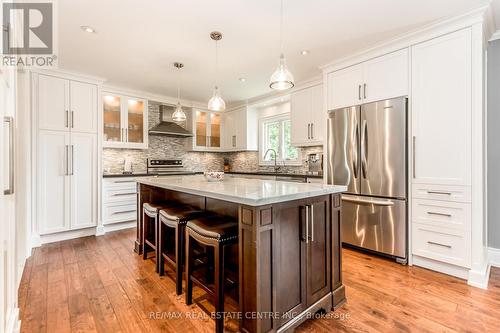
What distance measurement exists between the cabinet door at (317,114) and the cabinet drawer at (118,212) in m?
3.44

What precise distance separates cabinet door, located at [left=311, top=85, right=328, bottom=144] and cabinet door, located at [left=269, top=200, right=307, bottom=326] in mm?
2591

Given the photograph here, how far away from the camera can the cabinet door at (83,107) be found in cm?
377

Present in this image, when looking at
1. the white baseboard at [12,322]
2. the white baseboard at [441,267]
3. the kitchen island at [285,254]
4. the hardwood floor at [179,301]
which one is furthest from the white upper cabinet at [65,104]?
the white baseboard at [441,267]

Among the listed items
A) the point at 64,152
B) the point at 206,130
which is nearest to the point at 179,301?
the point at 64,152

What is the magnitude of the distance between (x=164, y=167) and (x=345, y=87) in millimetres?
3935

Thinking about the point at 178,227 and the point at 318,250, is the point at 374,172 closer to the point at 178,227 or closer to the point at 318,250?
the point at 318,250

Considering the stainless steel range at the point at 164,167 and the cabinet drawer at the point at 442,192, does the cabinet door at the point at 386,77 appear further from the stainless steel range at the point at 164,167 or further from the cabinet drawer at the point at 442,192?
the stainless steel range at the point at 164,167

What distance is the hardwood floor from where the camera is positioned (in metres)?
1.71

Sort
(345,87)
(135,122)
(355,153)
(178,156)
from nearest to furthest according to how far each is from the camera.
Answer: (355,153), (345,87), (135,122), (178,156)

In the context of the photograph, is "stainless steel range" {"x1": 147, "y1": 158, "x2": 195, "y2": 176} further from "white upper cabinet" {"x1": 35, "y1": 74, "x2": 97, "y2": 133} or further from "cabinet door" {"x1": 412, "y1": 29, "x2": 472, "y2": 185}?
"cabinet door" {"x1": 412, "y1": 29, "x2": 472, "y2": 185}

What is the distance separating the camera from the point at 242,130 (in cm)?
570

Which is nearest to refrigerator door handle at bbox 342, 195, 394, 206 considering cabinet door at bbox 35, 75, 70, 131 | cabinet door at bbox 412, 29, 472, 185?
cabinet door at bbox 412, 29, 472, 185

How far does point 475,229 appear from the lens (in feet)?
7.57

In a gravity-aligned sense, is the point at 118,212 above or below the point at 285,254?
below
